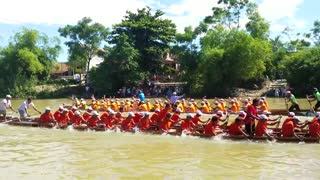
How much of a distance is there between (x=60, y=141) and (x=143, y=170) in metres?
6.70

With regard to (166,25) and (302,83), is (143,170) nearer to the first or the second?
(302,83)

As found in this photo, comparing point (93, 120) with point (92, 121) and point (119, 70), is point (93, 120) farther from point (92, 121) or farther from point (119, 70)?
point (119, 70)

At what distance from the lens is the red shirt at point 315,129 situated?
15.5 metres

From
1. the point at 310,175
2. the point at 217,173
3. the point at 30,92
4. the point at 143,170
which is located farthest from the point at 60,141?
the point at 30,92

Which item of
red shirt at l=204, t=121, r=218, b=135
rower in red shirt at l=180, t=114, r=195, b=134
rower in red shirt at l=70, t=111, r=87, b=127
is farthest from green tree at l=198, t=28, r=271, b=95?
red shirt at l=204, t=121, r=218, b=135

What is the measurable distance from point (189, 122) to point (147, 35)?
34807 millimetres

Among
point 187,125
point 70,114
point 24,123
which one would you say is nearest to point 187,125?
point 187,125

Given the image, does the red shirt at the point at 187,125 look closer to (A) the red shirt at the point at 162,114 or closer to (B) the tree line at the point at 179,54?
(A) the red shirt at the point at 162,114

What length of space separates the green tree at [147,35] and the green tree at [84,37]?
26.2 feet

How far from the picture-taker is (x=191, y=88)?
48938mm

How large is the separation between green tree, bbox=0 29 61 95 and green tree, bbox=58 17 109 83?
9.14 feet

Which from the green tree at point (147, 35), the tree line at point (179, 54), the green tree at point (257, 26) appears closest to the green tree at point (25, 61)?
the tree line at point (179, 54)

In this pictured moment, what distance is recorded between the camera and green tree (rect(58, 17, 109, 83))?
59.6 meters

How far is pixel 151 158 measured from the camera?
47.2 feet
